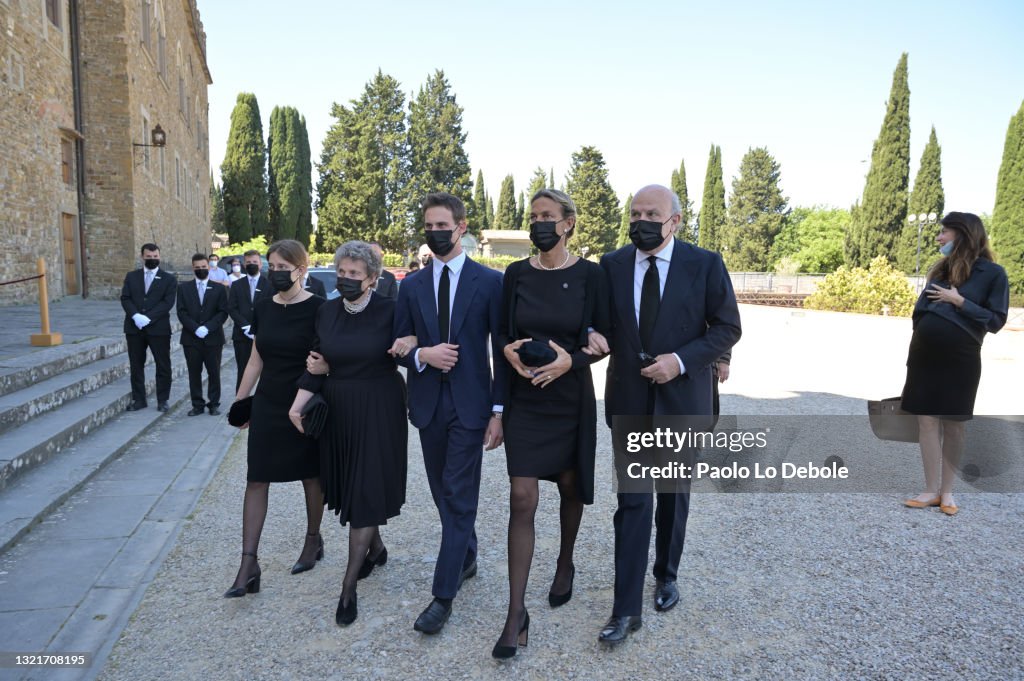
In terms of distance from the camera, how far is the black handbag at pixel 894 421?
17.4 ft

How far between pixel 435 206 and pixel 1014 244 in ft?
129

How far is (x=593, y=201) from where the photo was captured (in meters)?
62.1

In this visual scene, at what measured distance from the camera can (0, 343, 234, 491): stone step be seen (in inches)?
207

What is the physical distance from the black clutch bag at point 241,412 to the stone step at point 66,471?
1.63m

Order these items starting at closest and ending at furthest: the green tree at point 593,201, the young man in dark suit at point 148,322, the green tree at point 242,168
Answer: the young man in dark suit at point 148,322
the green tree at point 242,168
the green tree at point 593,201

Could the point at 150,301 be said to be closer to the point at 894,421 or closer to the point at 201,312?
the point at 201,312

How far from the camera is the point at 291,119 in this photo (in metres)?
51.8

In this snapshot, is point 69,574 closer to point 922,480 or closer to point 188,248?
point 922,480

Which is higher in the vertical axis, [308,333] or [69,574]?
[308,333]

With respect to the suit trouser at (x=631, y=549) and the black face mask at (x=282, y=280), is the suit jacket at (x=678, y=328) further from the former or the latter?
the black face mask at (x=282, y=280)

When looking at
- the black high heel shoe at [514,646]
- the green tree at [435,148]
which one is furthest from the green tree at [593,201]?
the black high heel shoe at [514,646]

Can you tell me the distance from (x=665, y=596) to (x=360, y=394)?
1.92 m

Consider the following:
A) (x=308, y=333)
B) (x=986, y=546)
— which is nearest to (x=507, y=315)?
(x=308, y=333)

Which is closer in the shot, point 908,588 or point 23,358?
point 908,588
